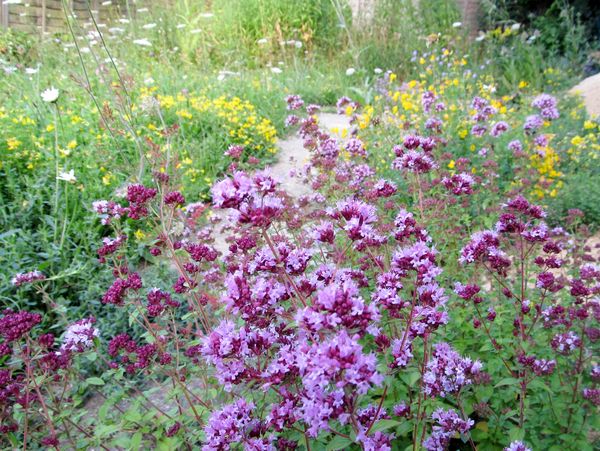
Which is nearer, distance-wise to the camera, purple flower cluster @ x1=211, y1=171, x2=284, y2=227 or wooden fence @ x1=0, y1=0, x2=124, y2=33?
purple flower cluster @ x1=211, y1=171, x2=284, y2=227

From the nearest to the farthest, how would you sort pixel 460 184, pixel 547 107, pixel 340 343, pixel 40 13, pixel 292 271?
1. pixel 340 343
2. pixel 292 271
3. pixel 460 184
4. pixel 547 107
5. pixel 40 13

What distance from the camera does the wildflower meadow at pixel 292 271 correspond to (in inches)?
55.8

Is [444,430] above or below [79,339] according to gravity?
below

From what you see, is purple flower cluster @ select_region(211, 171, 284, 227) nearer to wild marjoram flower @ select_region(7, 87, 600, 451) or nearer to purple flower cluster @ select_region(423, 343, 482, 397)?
wild marjoram flower @ select_region(7, 87, 600, 451)

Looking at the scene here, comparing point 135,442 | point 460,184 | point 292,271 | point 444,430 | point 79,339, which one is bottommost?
point 135,442

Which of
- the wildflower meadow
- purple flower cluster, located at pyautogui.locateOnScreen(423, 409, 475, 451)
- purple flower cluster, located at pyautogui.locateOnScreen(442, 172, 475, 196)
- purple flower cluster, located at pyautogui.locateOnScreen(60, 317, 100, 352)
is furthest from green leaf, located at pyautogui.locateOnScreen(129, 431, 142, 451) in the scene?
purple flower cluster, located at pyautogui.locateOnScreen(442, 172, 475, 196)

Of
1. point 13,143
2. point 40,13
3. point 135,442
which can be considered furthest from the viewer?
point 40,13

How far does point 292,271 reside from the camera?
4.89ft

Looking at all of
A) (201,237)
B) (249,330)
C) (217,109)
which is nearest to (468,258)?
(249,330)

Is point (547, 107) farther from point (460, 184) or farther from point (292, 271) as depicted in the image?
point (292, 271)

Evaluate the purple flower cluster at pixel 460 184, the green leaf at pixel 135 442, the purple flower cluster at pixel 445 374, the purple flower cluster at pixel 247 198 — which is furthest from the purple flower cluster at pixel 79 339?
the purple flower cluster at pixel 460 184

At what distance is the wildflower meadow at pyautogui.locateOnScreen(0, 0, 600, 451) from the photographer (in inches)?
55.8

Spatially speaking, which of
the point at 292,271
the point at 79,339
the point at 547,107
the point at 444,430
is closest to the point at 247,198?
the point at 292,271

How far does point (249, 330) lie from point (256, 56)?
1012cm
